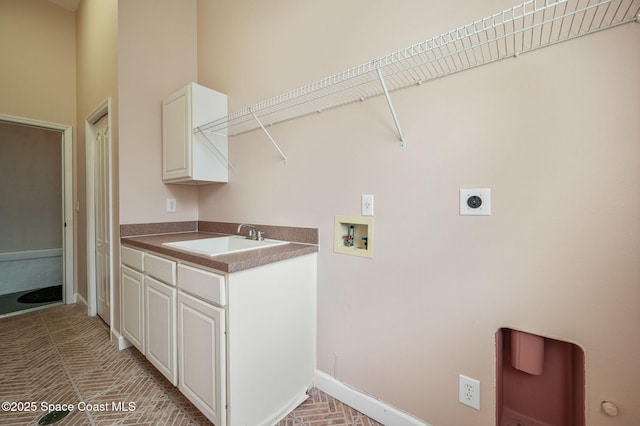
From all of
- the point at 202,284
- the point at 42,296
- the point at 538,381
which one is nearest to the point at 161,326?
the point at 202,284

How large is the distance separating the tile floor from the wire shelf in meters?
1.79

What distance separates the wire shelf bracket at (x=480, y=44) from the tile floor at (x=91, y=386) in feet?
5.88

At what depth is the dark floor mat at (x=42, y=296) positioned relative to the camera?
3.22 m

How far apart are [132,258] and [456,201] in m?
2.18

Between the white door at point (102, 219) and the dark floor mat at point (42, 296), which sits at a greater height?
the white door at point (102, 219)

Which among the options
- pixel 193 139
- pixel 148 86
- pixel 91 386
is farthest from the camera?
pixel 148 86

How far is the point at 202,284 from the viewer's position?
129 centimetres

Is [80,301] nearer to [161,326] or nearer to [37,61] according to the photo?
[161,326]

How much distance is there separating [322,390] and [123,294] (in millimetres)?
1704

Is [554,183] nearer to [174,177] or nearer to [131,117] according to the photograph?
[174,177]

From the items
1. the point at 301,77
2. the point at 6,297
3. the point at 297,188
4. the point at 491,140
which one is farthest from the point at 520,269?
the point at 6,297

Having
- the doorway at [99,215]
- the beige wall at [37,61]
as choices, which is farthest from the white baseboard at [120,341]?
the beige wall at [37,61]

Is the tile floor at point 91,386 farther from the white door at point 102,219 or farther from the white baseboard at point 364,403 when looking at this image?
the white door at point 102,219

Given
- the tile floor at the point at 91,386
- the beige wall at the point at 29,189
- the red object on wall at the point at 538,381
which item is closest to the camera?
the red object on wall at the point at 538,381
